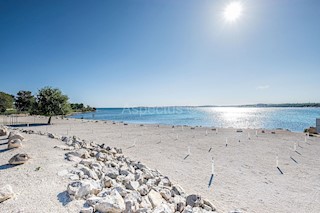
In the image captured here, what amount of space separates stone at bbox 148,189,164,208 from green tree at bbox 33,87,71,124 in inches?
1553

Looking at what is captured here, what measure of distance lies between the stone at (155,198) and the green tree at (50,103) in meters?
39.5

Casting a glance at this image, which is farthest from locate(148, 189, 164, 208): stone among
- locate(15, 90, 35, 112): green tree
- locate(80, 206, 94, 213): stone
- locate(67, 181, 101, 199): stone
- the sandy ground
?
locate(15, 90, 35, 112): green tree

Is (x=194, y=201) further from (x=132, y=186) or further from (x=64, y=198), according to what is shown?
(x=64, y=198)

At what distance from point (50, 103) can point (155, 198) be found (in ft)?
132

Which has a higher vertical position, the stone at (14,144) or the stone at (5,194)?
the stone at (14,144)

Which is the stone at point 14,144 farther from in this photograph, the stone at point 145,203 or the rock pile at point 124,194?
the stone at point 145,203

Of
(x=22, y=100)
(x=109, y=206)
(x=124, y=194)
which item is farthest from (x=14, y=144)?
(x=22, y=100)

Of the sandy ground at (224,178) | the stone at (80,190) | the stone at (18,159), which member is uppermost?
the stone at (18,159)

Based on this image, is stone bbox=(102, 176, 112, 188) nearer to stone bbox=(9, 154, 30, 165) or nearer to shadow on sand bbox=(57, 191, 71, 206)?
shadow on sand bbox=(57, 191, 71, 206)

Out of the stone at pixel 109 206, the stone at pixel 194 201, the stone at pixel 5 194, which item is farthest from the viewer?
the stone at pixel 194 201

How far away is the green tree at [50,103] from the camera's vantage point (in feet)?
131

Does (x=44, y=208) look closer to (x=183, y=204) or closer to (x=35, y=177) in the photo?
(x=35, y=177)

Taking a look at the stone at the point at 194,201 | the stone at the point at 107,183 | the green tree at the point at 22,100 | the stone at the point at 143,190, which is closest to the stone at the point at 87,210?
the stone at the point at 107,183

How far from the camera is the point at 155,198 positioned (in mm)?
6441
